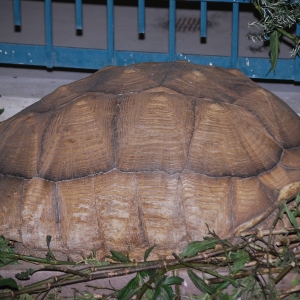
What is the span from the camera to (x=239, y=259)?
2742mm

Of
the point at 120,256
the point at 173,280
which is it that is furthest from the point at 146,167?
the point at 173,280

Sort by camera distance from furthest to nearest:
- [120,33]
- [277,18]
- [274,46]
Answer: [120,33] → [274,46] → [277,18]

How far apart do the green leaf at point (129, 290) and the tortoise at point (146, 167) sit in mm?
298

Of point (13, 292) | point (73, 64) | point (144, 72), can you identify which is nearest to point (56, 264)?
point (13, 292)

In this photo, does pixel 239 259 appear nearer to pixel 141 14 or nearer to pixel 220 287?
pixel 220 287

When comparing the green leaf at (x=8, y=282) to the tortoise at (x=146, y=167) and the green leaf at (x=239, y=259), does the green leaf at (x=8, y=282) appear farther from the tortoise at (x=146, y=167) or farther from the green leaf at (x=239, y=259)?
the green leaf at (x=239, y=259)

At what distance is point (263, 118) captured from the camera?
3170 millimetres

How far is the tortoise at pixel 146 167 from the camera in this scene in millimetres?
2906

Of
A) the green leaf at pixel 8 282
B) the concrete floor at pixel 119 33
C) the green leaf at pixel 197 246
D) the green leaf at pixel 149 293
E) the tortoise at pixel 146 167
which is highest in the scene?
the concrete floor at pixel 119 33

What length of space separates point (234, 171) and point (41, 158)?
39.7 inches

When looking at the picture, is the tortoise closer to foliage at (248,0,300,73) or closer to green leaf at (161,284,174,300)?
green leaf at (161,284,174,300)

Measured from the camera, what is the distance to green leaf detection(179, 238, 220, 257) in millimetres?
2754

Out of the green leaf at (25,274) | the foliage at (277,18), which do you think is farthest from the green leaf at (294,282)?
the foliage at (277,18)

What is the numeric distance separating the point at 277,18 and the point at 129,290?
218 centimetres
